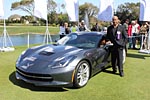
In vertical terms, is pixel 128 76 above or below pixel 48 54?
below

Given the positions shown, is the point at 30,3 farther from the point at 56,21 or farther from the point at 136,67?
the point at 136,67

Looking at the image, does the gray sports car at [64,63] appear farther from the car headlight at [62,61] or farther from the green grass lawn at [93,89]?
the green grass lawn at [93,89]

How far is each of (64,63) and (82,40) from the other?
164 cm

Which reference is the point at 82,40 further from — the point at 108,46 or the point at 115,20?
the point at 115,20

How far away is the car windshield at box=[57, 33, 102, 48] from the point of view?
625 cm

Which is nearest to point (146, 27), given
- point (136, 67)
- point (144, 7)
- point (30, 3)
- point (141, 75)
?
point (144, 7)

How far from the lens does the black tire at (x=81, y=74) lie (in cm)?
514

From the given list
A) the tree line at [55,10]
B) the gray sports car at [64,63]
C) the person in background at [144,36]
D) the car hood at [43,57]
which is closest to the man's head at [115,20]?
the gray sports car at [64,63]

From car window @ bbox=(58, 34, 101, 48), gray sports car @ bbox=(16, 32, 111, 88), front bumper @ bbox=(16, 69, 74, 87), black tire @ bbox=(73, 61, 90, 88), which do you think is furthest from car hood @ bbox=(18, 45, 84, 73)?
car window @ bbox=(58, 34, 101, 48)

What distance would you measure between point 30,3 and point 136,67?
205ft

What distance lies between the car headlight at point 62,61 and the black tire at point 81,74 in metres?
0.25

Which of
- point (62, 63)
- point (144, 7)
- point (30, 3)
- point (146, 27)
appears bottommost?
point (62, 63)

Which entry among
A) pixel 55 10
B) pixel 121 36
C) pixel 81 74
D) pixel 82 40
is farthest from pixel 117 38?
pixel 55 10

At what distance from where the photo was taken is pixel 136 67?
25.1 ft
